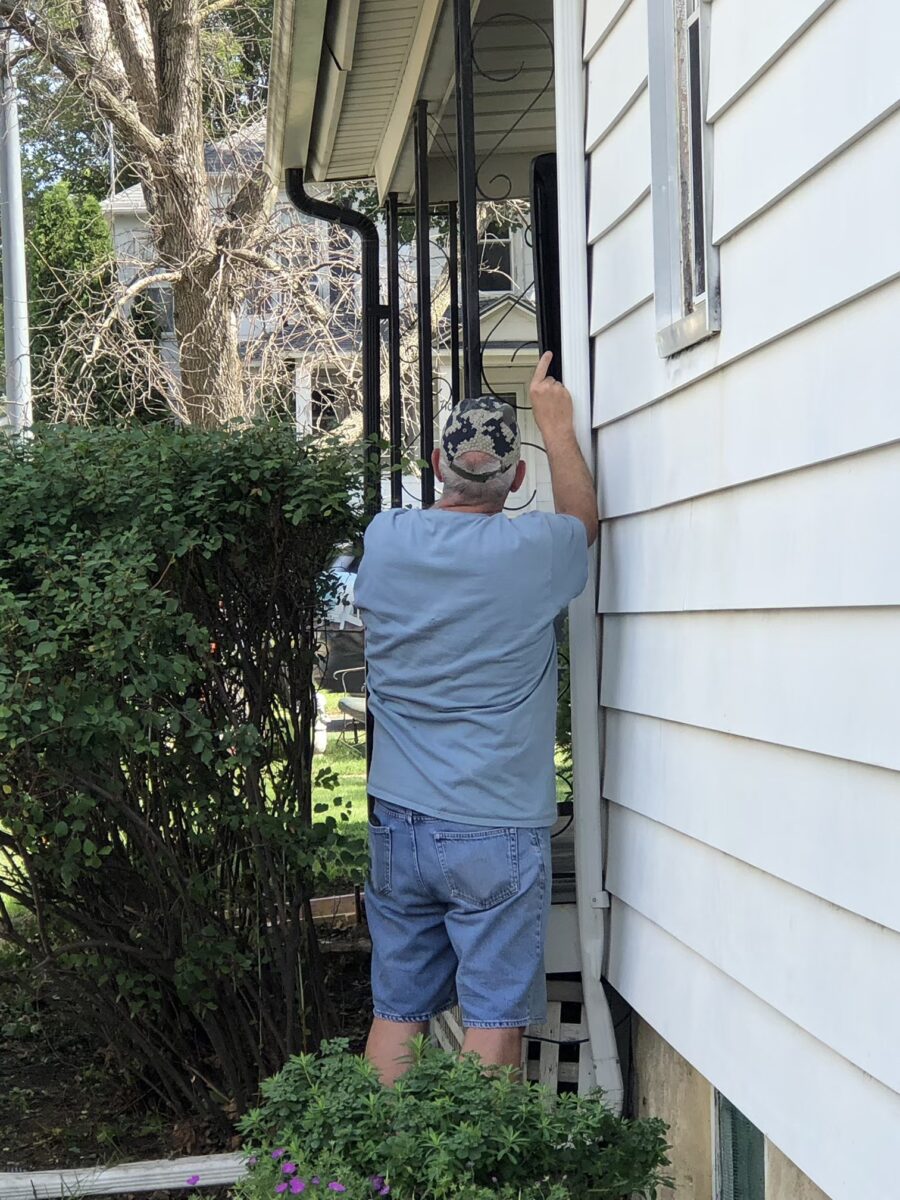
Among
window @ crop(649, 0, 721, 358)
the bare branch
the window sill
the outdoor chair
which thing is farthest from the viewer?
the bare branch

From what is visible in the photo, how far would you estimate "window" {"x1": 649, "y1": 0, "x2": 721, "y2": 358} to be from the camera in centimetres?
274

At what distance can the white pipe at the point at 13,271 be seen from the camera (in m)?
12.1

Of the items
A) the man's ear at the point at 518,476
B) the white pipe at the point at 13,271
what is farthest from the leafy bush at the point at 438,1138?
the white pipe at the point at 13,271

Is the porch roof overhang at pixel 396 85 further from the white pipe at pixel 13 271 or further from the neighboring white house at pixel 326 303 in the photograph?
the neighboring white house at pixel 326 303

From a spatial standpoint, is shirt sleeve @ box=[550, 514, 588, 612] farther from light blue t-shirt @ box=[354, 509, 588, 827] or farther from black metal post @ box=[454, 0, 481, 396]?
black metal post @ box=[454, 0, 481, 396]

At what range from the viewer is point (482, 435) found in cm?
335

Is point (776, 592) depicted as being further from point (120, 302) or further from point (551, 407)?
point (120, 302)

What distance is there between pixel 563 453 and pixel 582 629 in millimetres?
477

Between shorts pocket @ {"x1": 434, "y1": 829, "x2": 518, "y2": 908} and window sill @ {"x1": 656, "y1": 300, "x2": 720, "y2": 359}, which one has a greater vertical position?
window sill @ {"x1": 656, "y1": 300, "x2": 720, "y2": 359}

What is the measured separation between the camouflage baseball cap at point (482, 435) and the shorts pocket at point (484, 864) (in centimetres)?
86

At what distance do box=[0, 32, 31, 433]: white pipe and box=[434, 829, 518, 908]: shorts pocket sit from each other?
962 cm

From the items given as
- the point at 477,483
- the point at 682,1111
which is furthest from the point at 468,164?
the point at 682,1111

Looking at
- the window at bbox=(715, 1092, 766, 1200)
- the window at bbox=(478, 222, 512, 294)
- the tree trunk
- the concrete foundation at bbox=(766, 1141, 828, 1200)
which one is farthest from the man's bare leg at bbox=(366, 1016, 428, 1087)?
the window at bbox=(478, 222, 512, 294)

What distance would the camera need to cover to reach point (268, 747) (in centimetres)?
413
